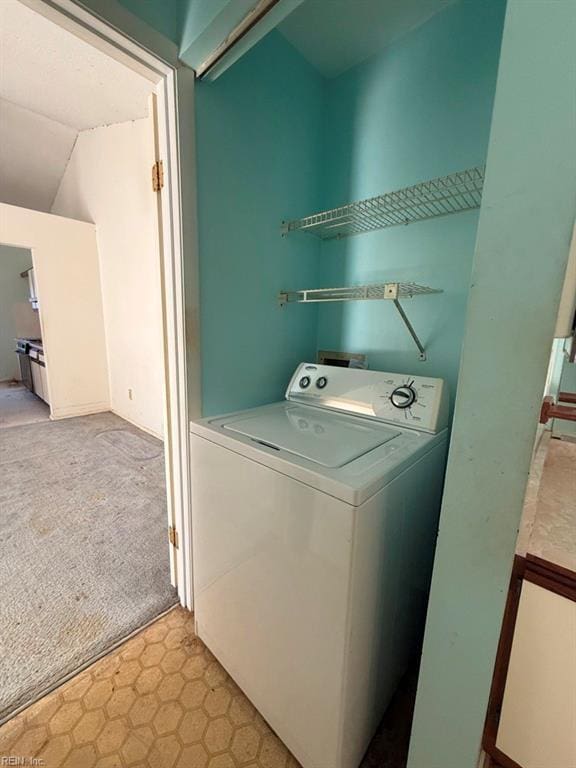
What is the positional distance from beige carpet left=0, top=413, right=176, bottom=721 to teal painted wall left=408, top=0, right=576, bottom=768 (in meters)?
1.32

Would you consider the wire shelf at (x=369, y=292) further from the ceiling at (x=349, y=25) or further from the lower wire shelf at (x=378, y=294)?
the ceiling at (x=349, y=25)

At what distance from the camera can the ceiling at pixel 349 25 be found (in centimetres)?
123

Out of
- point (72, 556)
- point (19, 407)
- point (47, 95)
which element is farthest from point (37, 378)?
point (72, 556)

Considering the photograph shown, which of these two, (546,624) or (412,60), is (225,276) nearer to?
(412,60)

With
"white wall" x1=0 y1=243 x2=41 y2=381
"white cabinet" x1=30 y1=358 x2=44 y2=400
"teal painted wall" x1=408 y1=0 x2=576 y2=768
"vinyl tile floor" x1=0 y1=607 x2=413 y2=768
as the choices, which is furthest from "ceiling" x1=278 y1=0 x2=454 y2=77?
"white wall" x1=0 y1=243 x2=41 y2=381

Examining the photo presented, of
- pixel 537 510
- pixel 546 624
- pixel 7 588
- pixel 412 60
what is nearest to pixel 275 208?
pixel 412 60

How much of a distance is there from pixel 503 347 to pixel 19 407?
17.7 ft

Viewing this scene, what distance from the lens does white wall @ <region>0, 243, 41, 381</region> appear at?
214 inches

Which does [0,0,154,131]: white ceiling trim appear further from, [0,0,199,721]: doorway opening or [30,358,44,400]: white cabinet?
[30,358,44,400]: white cabinet

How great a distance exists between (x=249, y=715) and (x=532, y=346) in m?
1.40

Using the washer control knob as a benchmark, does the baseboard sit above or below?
below

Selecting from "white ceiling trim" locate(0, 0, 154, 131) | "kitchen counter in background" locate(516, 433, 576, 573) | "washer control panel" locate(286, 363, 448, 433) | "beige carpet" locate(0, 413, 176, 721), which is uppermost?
"white ceiling trim" locate(0, 0, 154, 131)

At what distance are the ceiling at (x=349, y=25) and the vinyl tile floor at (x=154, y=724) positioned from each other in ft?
8.41

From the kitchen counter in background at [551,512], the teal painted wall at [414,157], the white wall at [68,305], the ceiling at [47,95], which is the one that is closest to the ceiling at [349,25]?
the teal painted wall at [414,157]
